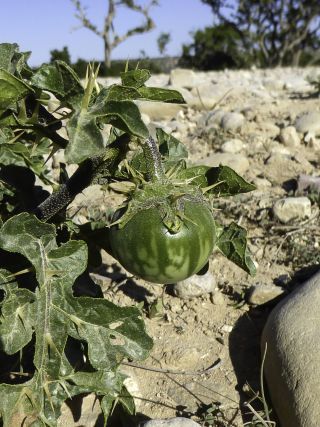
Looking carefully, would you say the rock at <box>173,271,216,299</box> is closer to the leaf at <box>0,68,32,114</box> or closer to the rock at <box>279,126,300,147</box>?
the leaf at <box>0,68,32,114</box>

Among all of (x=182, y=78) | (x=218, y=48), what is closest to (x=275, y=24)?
(x=218, y=48)

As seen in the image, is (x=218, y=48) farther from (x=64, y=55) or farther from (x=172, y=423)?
(x=172, y=423)

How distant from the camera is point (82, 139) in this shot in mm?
1095

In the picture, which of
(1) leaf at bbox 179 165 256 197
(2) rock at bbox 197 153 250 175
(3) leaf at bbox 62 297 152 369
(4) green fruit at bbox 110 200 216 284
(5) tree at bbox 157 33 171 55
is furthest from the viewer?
(5) tree at bbox 157 33 171 55

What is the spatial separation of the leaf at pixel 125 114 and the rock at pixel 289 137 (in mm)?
3269

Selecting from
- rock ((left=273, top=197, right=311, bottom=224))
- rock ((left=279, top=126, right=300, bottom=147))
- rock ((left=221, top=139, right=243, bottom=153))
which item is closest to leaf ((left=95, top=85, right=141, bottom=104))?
rock ((left=273, top=197, right=311, bottom=224))

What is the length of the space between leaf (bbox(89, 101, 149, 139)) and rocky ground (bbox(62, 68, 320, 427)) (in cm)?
82

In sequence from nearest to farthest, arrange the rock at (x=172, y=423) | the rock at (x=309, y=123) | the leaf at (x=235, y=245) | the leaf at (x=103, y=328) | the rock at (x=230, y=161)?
the leaf at (x=103, y=328) < the leaf at (x=235, y=245) < the rock at (x=172, y=423) < the rock at (x=230, y=161) < the rock at (x=309, y=123)

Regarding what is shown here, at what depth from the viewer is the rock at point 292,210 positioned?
3152 millimetres

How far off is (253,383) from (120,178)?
3.56 feet

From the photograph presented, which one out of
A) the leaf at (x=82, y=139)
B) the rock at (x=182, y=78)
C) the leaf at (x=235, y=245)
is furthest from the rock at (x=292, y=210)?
the rock at (x=182, y=78)

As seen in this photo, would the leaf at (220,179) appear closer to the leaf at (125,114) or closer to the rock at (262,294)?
the leaf at (125,114)

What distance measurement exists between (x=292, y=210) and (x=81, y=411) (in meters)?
1.64

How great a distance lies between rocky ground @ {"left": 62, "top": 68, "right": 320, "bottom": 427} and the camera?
85.0 inches
